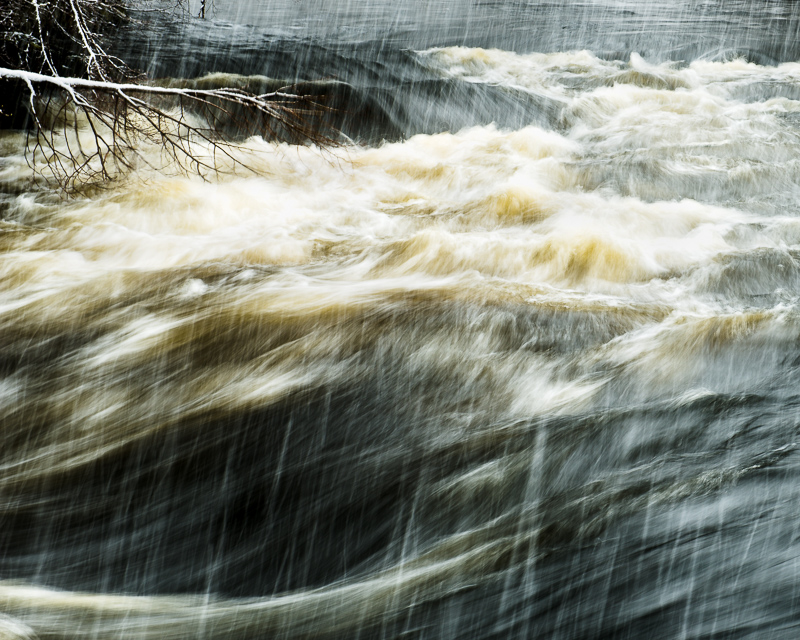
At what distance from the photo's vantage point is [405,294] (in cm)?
445

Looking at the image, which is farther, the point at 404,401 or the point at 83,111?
the point at 83,111

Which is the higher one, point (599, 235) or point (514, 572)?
point (599, 235)

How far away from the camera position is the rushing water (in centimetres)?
239

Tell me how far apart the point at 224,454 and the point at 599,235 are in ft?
11.3

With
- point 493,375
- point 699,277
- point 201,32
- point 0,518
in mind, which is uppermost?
point 201,32

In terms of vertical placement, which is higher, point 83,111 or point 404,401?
point 83,111

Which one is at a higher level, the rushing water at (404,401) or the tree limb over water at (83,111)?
the tree limb over water at (83,111)

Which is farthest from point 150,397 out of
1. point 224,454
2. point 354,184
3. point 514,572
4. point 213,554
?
point 354,184

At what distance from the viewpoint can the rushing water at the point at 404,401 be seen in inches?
94.2

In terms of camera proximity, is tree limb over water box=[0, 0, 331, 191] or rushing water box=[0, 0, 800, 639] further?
tree limb over water box=[0, 0, 331, 191]

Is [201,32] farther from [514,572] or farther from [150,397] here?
[514,572]

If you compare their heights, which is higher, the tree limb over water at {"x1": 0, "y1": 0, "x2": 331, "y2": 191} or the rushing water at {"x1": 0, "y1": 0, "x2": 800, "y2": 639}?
the tree limb over water at {"x1": 0, "y1": 0, "x2": 331, "y2": 191}

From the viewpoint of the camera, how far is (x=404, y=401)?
338cm

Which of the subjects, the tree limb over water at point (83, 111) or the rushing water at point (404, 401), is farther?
the tree limb over water at point (83, 111)
